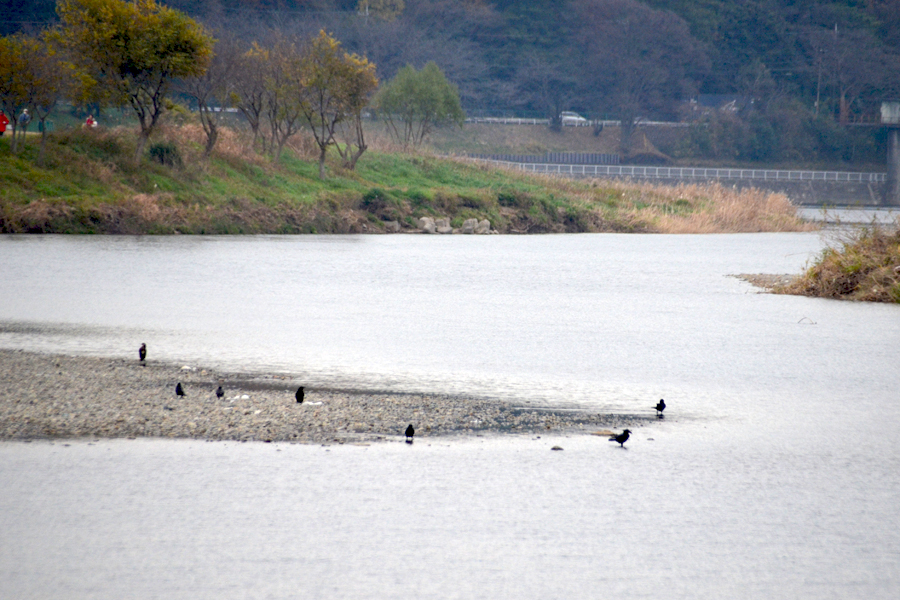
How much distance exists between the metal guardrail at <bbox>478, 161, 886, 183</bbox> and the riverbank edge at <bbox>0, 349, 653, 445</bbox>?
70406mm

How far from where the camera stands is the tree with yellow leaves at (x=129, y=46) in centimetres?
3161

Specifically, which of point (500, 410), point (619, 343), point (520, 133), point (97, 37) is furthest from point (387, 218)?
point (520, 133)

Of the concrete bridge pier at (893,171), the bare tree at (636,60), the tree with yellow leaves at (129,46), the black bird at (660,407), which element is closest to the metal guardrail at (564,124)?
the bare tree at (636,60)

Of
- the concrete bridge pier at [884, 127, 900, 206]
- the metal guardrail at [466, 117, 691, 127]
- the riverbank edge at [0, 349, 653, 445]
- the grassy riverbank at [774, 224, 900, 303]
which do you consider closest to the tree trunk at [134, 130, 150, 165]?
the grassy riverbank at [774, 224, 900, 303]

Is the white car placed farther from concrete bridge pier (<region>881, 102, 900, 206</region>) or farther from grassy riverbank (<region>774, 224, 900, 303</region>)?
grassy riverbank (<region>774, 224, 900, 303</region>)

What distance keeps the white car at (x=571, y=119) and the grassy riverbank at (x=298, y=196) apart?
162 feet

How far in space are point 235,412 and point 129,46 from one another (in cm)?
2647

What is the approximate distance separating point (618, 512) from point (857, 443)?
2763 mm

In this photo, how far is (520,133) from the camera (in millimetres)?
96438

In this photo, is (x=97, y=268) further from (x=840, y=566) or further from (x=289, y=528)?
(x=840, y=566)

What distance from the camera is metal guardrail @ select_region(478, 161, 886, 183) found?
79.8 meters

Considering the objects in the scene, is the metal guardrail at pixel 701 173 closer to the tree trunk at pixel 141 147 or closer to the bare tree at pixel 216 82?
the bare tree at pixel 216 82

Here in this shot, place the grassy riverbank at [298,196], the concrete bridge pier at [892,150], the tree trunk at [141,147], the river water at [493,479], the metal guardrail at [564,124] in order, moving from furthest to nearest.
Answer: the metal guardrail at [564,124], the concrete bridge pier at [892,150], the tree trunk at [141,147], the grassy riverbank at [298,196], the river water at [493,479]

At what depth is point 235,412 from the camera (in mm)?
8148
